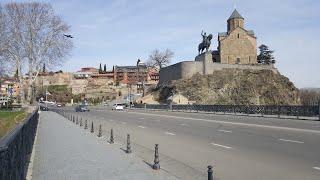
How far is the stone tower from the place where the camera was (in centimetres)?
13162

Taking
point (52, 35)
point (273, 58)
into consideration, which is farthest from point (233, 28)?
point (52, 35)

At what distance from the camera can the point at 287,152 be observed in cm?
1559

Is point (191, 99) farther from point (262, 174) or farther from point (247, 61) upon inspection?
point (262, 174)

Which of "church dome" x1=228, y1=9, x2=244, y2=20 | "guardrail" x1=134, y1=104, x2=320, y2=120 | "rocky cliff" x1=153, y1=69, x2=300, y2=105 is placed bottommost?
"guardrail" x1=134, y1=104, x2=320, y2=120

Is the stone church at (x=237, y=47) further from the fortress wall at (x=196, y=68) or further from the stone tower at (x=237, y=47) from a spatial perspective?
the fortress wall at (x=196, y=68)

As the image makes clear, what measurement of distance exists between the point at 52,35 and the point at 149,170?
55488 mm

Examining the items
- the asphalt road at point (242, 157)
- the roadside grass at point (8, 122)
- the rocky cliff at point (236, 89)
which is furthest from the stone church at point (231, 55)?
the asphalt road at point (242, 157)

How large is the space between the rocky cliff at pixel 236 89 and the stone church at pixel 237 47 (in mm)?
13595

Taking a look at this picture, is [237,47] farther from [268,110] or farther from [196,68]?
[268,110]

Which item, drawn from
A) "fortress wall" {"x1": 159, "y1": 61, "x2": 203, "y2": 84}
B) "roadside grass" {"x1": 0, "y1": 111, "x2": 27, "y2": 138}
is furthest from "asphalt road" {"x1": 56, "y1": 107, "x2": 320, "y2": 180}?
"fortress wall" {"x1": 159, "y1": 61, "x2": 203, "y2": 84}

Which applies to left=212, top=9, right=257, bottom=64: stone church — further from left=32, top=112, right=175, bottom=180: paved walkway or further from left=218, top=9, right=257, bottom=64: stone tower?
left=32, top=112, right=175, bottom=180: paved walkway

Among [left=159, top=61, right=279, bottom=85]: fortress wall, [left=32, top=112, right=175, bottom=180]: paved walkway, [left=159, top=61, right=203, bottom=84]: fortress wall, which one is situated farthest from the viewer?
[left=159, top=61, right=279, bottom=85]: fortress wall

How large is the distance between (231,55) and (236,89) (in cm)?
1995

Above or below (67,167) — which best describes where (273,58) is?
above
